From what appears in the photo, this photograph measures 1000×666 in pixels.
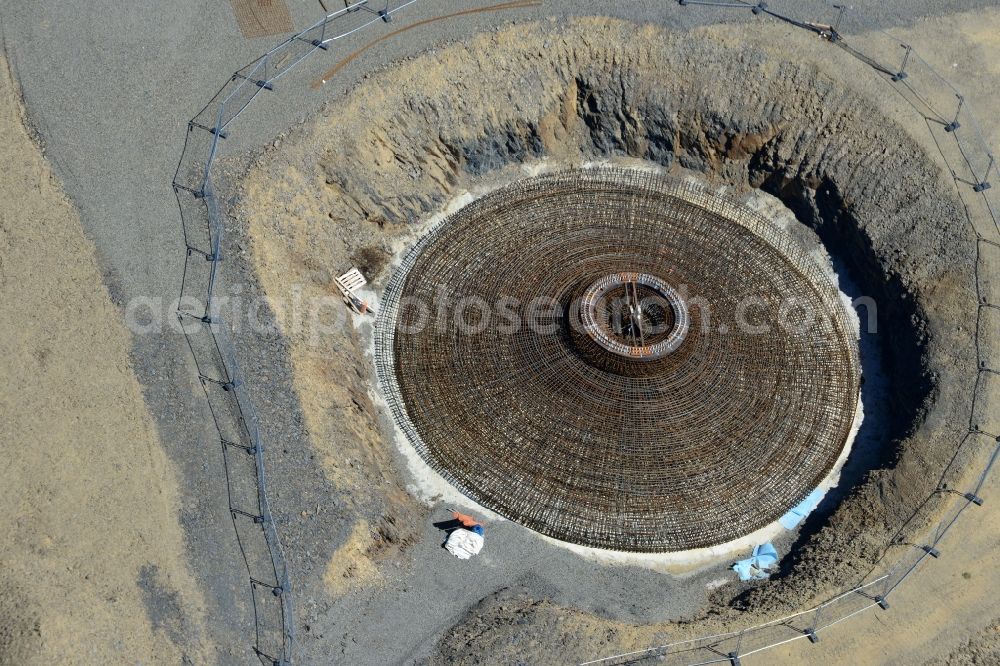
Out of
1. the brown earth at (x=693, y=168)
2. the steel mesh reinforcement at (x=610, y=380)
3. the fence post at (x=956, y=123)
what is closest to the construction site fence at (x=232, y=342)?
the brown earth at (x=693, y=168)

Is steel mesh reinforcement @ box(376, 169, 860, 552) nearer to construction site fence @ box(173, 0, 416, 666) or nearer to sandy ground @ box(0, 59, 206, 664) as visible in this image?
construction site fence @ box(173, 0, 416, 666)

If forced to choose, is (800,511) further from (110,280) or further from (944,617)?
(110,280)

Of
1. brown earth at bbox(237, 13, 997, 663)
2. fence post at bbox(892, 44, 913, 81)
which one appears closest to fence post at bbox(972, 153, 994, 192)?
brown earth at bbox(237, 13, 997, 663)

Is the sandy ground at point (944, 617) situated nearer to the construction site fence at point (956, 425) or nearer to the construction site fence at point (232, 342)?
the construction site fence at point (956, 425)

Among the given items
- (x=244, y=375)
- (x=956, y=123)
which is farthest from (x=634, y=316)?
(x=956, y=123)

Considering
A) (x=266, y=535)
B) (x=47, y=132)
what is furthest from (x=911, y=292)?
(x=47, y=132)
